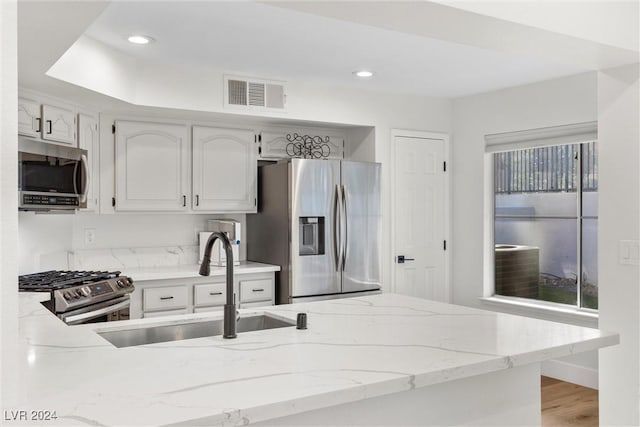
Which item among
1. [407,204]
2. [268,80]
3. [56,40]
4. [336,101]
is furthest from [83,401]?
[407,204]

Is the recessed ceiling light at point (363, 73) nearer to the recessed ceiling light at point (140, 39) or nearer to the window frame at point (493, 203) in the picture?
the window frame at point (493, 203)

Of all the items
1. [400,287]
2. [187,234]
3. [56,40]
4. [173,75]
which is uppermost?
[173,75]

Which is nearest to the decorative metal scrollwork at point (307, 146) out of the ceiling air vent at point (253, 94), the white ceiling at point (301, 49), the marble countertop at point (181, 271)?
the ceiling air vent at point (253, 94)

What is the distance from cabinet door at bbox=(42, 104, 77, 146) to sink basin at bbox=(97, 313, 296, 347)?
5.84ft

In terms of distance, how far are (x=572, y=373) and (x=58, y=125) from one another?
4088 millimetres

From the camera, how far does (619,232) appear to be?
2773 mm

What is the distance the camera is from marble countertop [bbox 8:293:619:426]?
1226mm

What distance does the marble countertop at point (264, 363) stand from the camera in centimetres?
123

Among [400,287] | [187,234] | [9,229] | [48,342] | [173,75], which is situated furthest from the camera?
[400,287]

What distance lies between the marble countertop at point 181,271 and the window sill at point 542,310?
198cm

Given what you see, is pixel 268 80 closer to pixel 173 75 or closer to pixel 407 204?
pixel 173 75

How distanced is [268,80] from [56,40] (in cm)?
202

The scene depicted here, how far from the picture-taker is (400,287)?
4930 mm

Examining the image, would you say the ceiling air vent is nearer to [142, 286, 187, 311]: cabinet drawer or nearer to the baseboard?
Answer: [142, 286, 187, 311]: cabinet drawer
